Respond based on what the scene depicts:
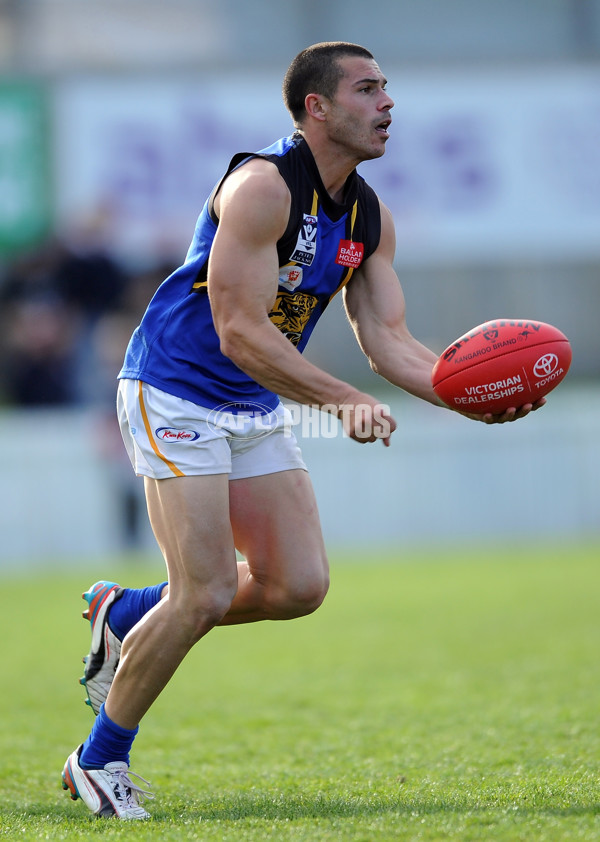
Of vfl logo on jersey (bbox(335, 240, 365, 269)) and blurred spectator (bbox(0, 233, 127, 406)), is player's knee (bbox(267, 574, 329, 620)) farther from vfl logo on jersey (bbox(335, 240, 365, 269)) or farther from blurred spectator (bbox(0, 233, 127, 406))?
blurred spectator (bbox(0, 233, 127, 406))

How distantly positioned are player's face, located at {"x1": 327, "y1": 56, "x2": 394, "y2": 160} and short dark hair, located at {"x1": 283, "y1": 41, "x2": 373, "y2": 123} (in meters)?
0.03

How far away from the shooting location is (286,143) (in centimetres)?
428

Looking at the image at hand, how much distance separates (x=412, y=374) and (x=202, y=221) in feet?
3.13

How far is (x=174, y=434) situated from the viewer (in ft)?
13.6

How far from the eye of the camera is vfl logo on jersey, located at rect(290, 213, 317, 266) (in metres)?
4.19

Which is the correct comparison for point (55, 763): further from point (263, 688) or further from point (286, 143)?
point (286, 143)

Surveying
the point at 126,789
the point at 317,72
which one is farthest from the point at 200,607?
the point at 317,72

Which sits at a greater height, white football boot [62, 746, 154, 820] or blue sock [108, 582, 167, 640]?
blue sock [108, 582, 167, 640]

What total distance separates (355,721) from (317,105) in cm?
283

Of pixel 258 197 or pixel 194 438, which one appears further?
pixel 194 438

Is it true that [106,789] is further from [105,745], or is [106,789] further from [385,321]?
[385,321]

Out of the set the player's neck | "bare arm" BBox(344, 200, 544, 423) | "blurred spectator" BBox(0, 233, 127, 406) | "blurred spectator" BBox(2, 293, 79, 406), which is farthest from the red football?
"blurred spectator" BBox(2, 293, 79, 406)

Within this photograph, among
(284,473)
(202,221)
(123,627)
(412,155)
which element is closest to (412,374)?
(284,473)

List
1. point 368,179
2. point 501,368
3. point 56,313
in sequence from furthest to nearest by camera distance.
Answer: point 368,179 → point 56,313 → point 501,368
